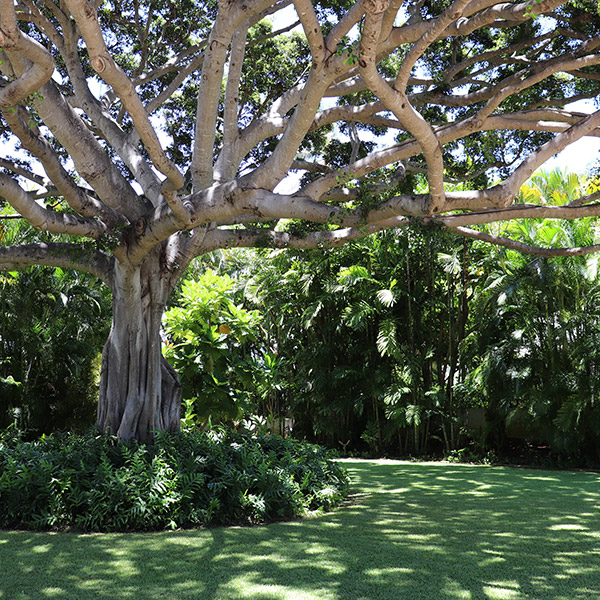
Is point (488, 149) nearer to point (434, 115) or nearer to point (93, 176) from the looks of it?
point (434, 115)

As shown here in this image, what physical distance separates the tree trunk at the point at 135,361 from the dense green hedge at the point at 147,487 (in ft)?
2.18

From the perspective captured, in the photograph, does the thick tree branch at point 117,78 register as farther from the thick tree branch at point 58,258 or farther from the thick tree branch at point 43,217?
the thick tree branch at point 58,258

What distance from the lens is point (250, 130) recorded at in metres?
7.57

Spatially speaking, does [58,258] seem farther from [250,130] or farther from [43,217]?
[250,130]

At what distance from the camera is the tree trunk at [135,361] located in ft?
23.8

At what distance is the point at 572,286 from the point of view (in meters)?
10.6

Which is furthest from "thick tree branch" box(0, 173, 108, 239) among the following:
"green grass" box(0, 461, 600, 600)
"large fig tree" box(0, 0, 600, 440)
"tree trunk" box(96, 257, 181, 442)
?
"green grass" box(0, 461, 600, 600)

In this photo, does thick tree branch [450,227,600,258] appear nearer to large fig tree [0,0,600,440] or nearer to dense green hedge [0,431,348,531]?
large fig tree [0,0,600,440]

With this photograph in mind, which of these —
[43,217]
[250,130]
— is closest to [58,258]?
[43,217]

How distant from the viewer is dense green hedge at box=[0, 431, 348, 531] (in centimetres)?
535

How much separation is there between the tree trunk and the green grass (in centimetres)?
225

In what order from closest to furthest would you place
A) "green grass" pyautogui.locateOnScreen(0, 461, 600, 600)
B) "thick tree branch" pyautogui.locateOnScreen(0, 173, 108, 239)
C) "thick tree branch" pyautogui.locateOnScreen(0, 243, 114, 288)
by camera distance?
"green grass" pyautogui.locateOnScreen(0, 461, 600, 600) < "thick tree branch" pyautogui.locateOnScreen(0, 173, 108, 239) < "thick tree branch" pyautogui.locateOnScreen(0, 243, 114, 288)

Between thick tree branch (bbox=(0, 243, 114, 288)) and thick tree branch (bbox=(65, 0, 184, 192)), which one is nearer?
thick tree branch (bbox=(65, 0, 184, 192))

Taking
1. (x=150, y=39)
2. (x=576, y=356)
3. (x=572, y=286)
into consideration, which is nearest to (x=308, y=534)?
(x=576, y=356)
